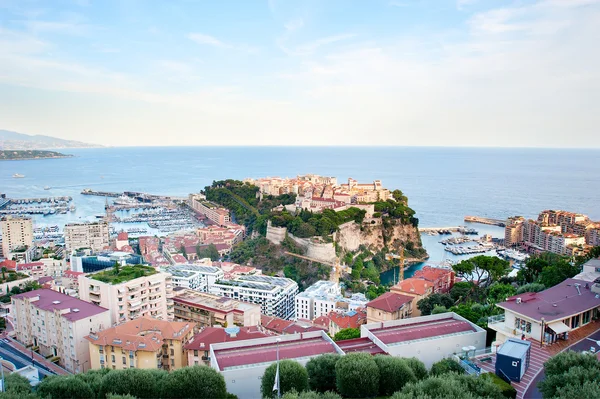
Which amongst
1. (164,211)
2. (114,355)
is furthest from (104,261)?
(164,211)

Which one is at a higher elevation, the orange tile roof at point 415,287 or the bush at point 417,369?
the bush at point 417,369

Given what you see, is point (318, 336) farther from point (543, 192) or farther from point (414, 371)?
point (543, 192)

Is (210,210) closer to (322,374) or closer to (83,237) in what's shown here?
(83,237)

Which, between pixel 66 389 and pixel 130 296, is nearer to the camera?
pixel 66 389

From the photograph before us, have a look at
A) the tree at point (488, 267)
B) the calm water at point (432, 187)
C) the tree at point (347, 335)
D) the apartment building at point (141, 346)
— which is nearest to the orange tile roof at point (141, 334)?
the apartment building at point (141, 346)

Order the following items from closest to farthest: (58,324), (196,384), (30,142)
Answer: (196,384) < (58,324) < (30,142)

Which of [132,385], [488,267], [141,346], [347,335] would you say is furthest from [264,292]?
[132,385]

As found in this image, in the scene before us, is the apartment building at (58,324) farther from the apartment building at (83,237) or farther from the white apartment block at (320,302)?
the apartment building at (83,237)

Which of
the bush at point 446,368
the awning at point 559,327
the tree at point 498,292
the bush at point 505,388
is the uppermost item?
the awning at point 559,327
